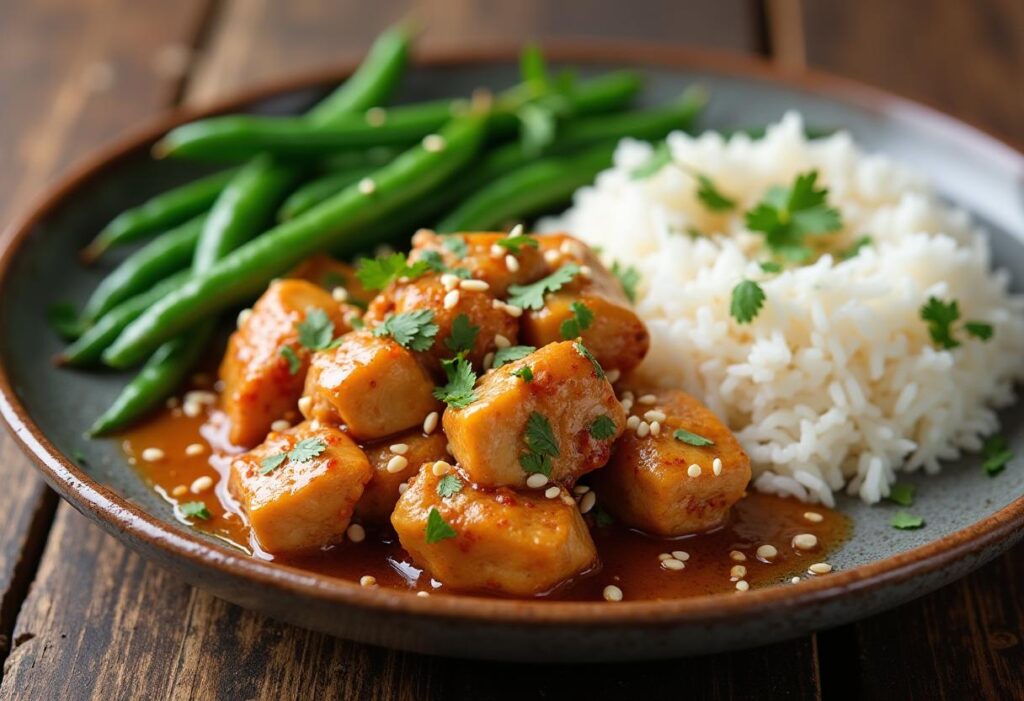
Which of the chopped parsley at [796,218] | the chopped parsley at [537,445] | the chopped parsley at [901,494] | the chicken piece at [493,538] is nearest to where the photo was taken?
the chicken piece at [493,538]

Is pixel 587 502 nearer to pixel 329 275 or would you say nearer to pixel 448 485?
pixel 448 485

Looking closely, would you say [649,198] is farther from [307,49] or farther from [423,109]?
[307,49]

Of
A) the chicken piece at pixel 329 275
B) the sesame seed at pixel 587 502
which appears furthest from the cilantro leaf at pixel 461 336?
the chicken piece at pixel 329 275

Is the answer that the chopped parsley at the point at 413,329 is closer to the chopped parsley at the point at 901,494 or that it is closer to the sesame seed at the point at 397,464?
the sesame seed at the point at 397,464

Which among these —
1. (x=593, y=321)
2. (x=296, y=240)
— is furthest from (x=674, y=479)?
(x=296, y=240)

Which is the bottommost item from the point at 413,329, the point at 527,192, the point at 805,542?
the point at 805,542

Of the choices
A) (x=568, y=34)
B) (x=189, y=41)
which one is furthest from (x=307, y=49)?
(x=568, y=34)

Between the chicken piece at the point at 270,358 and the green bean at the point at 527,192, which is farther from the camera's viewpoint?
the green bean at the point at 527,192

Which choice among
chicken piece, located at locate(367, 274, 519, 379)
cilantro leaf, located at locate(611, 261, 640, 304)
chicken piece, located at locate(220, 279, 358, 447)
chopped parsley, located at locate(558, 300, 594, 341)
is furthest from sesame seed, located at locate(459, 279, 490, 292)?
cilantro leaf, located at locate(611, 261, 640, 304)
